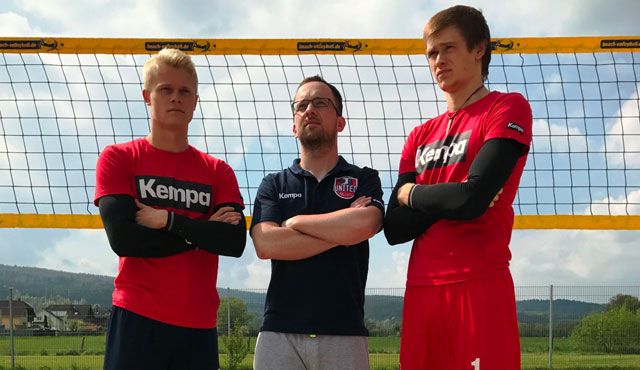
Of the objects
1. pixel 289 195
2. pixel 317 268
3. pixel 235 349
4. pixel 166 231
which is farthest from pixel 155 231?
pixel 235 349

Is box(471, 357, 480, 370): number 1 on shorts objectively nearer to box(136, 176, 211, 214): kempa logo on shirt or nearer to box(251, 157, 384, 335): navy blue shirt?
box(251, 157, 384, 335): navy blue shirt

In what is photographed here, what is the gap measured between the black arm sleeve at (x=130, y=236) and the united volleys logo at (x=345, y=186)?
817 millimetres

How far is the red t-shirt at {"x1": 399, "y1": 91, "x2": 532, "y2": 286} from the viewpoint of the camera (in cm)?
306

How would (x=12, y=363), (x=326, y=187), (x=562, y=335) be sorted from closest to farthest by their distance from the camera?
(x=326, y=187)
(x=12, y=363)
(x=562, y=335)

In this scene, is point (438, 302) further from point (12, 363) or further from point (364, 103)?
point (12, 363)

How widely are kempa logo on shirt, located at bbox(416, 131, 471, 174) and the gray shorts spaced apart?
92 centimetres

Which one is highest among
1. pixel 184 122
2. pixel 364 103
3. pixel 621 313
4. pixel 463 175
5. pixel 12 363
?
pixel 364 103

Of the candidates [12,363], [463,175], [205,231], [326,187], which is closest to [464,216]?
[463,175]

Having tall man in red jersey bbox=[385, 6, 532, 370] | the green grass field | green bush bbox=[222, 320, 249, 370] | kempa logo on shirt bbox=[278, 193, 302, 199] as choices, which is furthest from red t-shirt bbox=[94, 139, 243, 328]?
the green grass field

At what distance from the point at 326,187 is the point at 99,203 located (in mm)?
1157

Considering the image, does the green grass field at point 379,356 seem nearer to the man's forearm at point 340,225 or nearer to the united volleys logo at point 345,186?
the united volleys logo at point 345,186

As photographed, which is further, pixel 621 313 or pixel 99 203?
pixel 621 313

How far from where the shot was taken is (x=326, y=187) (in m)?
3.66

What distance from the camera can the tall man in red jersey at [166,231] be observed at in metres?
3.40
